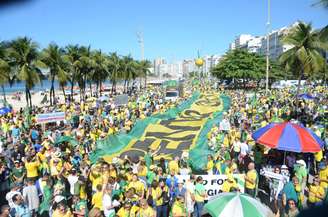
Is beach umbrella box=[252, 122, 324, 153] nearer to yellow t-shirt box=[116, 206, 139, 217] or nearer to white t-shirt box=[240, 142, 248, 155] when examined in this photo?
white t-shirt box=[240, 142, 248, 155]

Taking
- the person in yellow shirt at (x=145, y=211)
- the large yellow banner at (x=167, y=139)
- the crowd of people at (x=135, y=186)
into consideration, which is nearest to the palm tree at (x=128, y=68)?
the large yellow banner at (x=167, y=139)

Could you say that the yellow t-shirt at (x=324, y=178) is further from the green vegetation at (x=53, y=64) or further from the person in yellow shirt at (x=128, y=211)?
the green vegetation at (x=53, y=64)

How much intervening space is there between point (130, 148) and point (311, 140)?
27.6 feet

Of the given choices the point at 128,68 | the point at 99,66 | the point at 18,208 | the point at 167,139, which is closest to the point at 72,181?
the point at 18,208

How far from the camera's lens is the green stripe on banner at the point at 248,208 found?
5.57 metres

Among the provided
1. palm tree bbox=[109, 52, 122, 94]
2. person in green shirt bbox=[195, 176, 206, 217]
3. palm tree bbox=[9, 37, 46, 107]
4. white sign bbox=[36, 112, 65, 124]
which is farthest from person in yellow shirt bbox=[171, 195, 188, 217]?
palm tree bbox=[109, 52, 122, 94]

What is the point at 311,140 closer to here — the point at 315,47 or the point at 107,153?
the point at 107,153

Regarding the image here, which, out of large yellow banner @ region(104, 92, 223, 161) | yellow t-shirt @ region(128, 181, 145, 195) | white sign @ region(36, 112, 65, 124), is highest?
white sign @ region(36, 112, 65, 124)

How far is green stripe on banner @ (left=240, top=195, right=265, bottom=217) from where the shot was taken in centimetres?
557

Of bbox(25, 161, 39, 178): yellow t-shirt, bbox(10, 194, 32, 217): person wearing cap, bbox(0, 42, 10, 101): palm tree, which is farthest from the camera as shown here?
bbox(0, 42, 10, 101): palm tree

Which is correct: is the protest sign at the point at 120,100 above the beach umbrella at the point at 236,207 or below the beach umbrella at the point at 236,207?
above

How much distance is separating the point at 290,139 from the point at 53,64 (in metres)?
28.9

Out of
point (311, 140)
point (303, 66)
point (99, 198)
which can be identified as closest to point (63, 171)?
point (99, 198)

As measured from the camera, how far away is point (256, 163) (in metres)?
11.6
